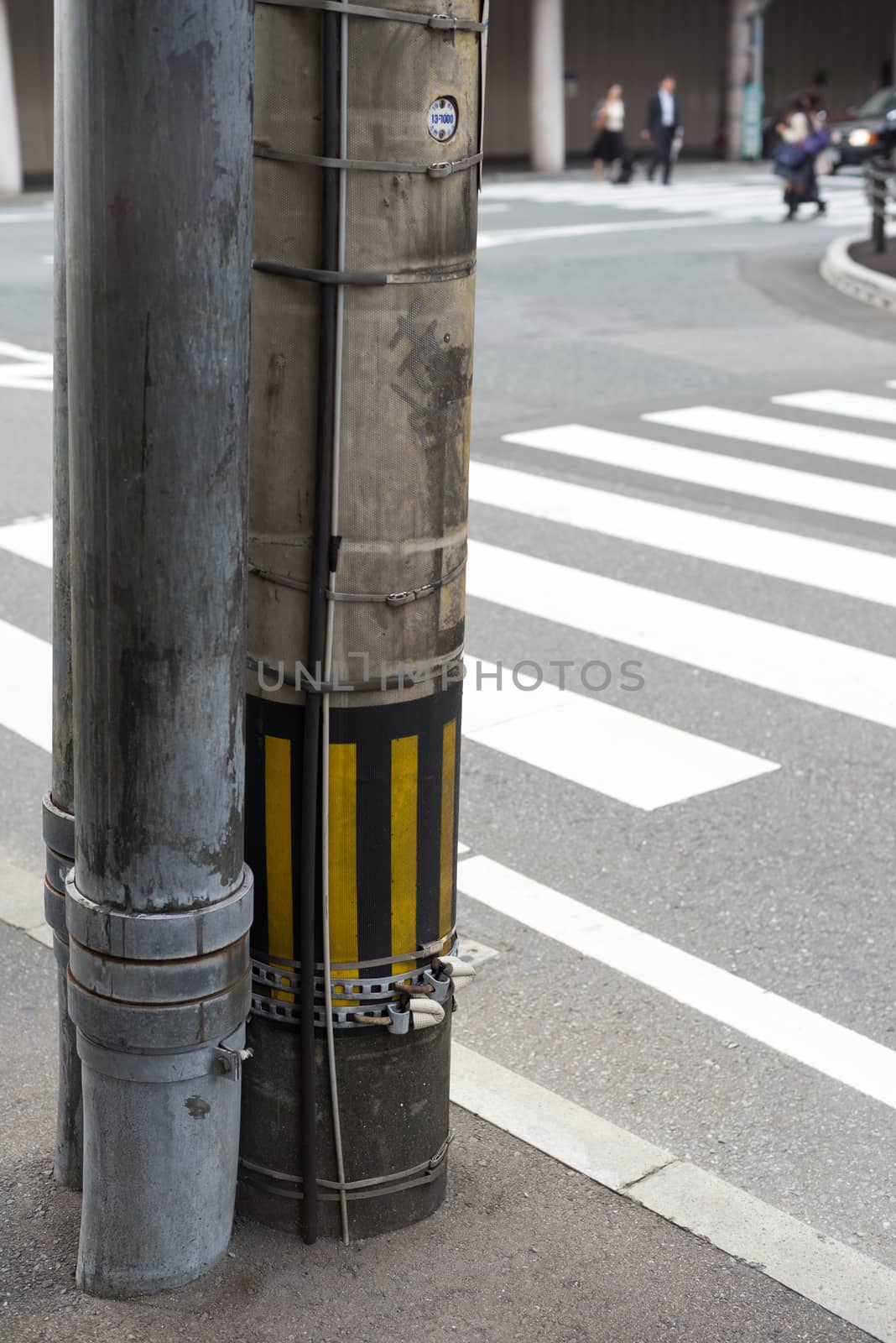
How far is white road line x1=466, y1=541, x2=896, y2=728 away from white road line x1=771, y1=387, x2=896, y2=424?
4499 millimetres

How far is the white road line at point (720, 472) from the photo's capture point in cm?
1020

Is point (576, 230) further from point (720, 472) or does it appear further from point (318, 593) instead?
point (318, 593)

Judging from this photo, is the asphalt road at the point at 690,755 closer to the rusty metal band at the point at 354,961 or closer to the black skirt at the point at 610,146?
the rusty metal band at the point at 354,961

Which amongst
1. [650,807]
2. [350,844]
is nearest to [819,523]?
[650,807]

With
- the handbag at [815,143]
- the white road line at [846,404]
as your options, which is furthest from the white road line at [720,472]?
the handbag at [815,143]

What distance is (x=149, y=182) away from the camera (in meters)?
2.67

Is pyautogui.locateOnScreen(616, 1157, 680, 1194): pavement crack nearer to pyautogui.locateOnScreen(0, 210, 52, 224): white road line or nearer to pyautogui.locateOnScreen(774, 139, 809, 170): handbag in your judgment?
pyautogui.locateOnScreen(0, 210, 52, 224): white road line

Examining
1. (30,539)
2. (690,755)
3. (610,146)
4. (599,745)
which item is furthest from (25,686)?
(610,146)

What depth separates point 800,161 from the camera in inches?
1019

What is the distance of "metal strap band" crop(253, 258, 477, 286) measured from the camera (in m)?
3.00

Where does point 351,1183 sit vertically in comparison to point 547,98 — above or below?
below

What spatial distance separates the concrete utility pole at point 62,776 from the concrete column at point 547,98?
36.8 metres

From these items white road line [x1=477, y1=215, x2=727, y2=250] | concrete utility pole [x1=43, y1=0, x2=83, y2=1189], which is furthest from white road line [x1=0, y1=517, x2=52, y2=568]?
white road line [x1=477, y1=215, x2=727, y2=250]

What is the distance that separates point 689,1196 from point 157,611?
1.93 m
